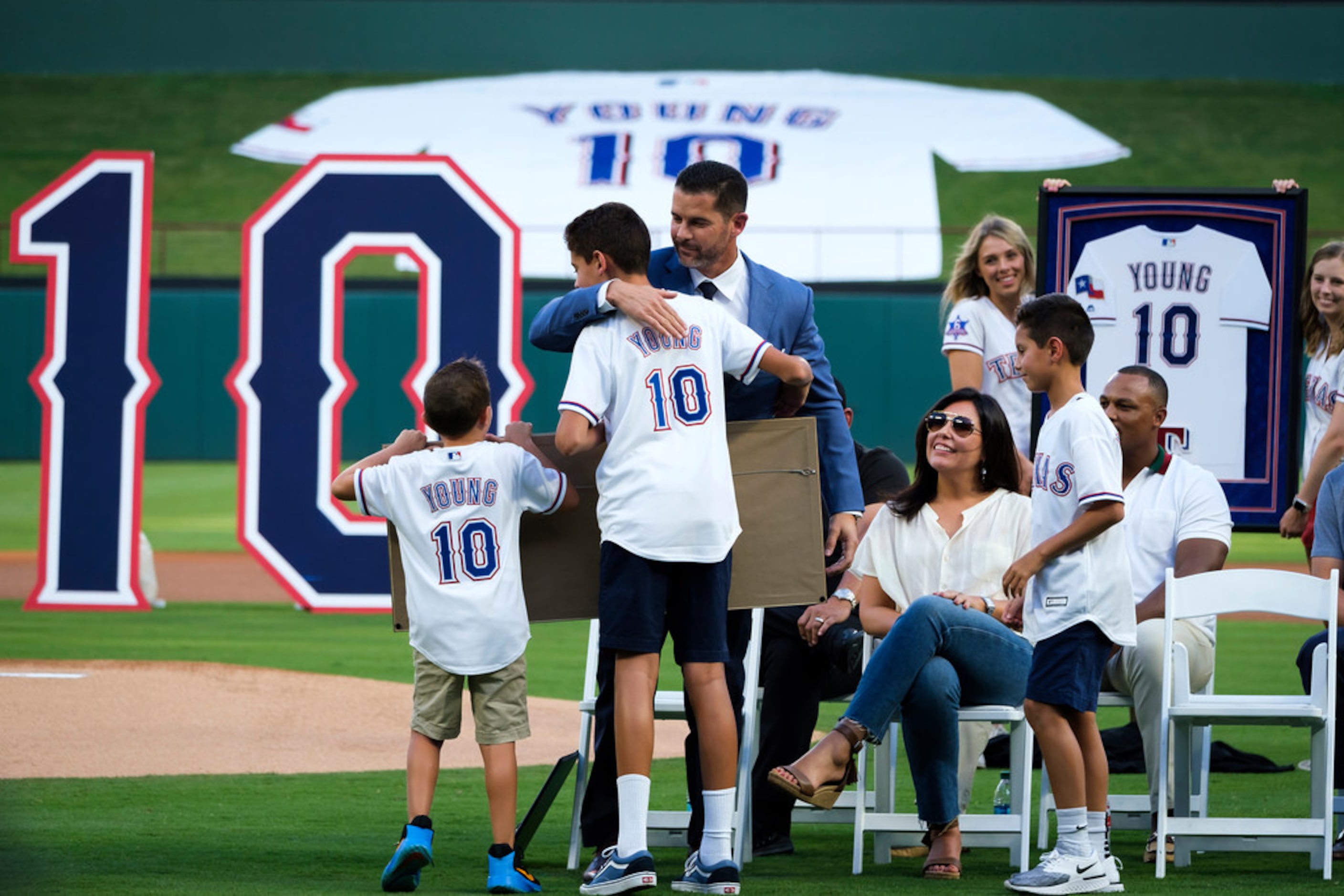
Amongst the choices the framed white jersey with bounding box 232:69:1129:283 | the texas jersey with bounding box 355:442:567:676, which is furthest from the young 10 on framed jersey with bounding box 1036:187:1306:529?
the framed white jersey with bounding box 232:69:1129:283

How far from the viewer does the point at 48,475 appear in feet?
35.9

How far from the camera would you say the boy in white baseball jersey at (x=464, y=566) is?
4.45 meters

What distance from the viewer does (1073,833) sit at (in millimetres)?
4391

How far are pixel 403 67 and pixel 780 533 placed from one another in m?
36.8

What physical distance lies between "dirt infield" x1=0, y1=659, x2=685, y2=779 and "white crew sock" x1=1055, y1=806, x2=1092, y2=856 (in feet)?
8.99

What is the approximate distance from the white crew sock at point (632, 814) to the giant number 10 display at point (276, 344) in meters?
6.79

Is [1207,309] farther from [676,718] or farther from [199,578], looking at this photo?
[199,578]

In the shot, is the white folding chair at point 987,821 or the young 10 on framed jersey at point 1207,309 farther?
the young 10 on framed jersey at point 1207,309

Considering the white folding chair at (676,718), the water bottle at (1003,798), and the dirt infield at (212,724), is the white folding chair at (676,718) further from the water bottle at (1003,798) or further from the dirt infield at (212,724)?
the dirt infield at (212,724)

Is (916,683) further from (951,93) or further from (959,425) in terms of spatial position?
(951,93)

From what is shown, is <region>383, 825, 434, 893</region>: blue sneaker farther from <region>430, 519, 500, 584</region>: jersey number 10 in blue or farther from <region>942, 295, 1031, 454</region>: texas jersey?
<region>942, 295, 1031, 454</region>: texas jersey

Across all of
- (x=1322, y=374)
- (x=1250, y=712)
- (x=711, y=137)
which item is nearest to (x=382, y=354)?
(x=711, y=137)

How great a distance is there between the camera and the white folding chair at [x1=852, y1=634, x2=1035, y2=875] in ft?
15.3

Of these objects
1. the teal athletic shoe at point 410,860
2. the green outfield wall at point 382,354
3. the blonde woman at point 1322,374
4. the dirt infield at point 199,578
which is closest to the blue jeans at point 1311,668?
the blonde woman at point 1322,374
